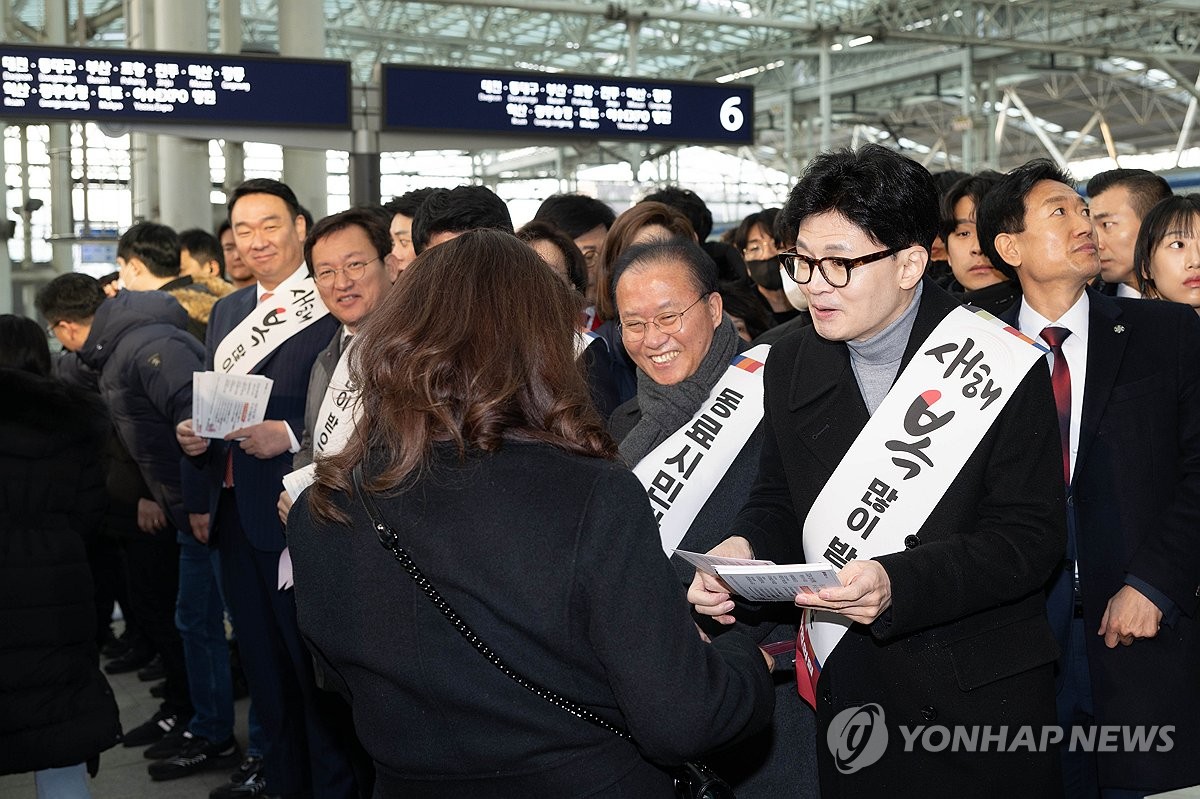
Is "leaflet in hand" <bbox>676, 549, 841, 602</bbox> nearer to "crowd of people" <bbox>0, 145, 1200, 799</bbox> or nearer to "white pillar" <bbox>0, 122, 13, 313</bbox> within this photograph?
"crowd of people" <bbox>0, 145, 1200, 799</bbox>

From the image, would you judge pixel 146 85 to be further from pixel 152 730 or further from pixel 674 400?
pixel 674 400

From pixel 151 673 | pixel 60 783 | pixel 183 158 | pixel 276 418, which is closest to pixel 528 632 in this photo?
pixel 60 783

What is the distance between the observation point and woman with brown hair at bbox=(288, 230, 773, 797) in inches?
62.8

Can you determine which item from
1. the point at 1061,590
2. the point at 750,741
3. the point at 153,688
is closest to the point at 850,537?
the point at 750,741

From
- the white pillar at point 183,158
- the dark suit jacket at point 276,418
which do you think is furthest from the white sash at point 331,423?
the white pillar at point 183,158

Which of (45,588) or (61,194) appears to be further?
(61,194)

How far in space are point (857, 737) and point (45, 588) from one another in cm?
211

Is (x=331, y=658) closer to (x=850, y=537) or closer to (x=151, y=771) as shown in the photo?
(x=850, y=537)

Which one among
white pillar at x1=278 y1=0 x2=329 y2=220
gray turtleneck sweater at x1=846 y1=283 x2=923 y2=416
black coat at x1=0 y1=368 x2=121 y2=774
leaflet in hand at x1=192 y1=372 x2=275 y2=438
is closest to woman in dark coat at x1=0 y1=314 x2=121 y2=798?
black coat at x1=0 y1=368 x2=121 y2=774

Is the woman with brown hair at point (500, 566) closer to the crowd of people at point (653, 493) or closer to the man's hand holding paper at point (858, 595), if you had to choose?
the crowd of people at point (653, 493)

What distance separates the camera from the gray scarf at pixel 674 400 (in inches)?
107

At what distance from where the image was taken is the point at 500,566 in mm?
1596

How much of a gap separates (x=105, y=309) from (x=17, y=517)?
5.64ft

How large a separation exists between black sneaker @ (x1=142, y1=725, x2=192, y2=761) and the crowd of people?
54mm
